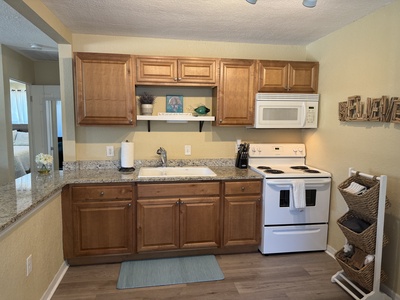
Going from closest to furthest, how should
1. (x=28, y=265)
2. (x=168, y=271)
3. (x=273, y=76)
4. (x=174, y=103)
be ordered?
(x=28, y=265) → (x=168, y=271) → (x=273, y=76) → (x=174, y=103)

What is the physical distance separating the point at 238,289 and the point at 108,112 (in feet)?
6.93

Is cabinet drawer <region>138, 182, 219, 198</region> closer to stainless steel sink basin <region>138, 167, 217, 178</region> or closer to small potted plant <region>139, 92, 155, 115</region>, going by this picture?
stainless steel sink basin <region>138, 167, 217, 178</region>

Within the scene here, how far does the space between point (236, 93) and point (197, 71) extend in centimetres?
50

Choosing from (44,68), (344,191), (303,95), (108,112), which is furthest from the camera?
(44,68)

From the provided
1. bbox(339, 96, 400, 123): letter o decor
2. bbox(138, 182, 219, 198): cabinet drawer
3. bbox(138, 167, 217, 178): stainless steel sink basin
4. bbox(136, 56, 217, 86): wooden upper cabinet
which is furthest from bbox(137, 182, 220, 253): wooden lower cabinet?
bbox(339, 96, 400, 123): letter o decor

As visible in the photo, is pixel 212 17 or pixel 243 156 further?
pixel 243 156

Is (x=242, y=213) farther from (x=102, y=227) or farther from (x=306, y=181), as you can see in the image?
(x=102, y=227)

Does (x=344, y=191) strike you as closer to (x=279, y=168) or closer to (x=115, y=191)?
(x=279, y=168)

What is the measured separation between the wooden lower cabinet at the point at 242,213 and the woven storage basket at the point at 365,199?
856 millimetres

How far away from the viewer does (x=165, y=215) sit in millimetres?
2709

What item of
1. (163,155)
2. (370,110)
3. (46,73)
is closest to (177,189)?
(163,155)

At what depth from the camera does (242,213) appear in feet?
9.30

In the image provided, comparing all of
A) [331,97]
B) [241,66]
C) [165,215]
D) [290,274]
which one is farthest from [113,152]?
[331,97]

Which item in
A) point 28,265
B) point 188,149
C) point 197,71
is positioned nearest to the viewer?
point 28,265
